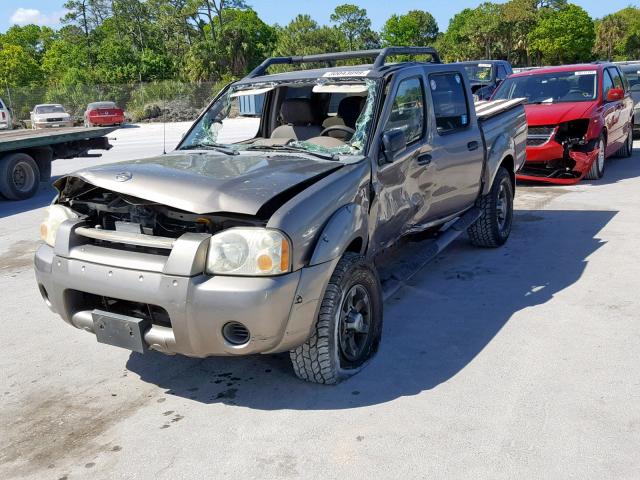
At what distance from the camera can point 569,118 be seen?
961 cm

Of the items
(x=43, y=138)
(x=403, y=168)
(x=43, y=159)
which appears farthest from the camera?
(x=43, y=159)

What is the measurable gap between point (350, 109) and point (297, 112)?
1.79 feet

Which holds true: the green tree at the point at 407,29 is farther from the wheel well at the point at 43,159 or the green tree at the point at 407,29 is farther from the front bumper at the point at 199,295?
the front bumper at the point at 199,295

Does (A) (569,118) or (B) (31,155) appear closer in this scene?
(A) (569,118)

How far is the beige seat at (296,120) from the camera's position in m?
5.18

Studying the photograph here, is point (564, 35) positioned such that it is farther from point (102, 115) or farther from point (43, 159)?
point (43, 159)

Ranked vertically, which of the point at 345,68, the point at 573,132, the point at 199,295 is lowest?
the point at 199,295

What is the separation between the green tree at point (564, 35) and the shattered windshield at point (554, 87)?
6460 cm

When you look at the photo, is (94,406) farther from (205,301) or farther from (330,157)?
(330,157)

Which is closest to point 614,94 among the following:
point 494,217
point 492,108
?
point 492,108

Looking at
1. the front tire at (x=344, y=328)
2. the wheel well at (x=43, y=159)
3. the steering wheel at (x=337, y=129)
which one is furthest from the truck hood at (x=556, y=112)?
the wheel well at (x=43, y=159)

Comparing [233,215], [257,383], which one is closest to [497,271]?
[257,383]

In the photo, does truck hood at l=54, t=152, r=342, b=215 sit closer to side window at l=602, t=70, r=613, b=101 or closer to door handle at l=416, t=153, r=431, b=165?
door handle at l=416, t=153, r=431, b=165

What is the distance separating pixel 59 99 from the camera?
43.4m
